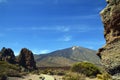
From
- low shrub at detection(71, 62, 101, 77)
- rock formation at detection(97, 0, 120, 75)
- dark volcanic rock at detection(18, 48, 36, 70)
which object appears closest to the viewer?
rock formation at detection(97, 0, 120, 75)

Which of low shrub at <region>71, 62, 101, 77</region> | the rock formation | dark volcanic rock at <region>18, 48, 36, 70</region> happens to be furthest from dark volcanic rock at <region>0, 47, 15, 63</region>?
the rock formation

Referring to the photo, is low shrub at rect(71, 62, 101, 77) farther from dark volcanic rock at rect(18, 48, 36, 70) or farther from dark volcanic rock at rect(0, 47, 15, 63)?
dark volcanic rock at rect(0, 47, 15, 63)

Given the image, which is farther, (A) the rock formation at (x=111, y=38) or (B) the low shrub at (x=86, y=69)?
(B) the low shrub at (x=86, y=69)

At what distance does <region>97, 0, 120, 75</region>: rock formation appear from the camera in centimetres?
1060


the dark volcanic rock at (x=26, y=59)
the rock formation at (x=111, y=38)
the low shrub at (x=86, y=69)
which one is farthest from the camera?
the dark volcanic rock at (x=26, y=59)

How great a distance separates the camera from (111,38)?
→ 10.9 meters

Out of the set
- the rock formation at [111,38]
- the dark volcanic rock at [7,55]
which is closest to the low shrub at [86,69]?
the dark volcanic rock at [7,55]

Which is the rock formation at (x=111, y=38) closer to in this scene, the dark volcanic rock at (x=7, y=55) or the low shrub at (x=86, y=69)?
the low shrub at (x=86, y=69)

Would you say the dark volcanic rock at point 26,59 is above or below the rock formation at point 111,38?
above

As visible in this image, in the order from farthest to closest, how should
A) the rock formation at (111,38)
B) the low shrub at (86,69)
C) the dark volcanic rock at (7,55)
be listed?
the dark volcanic rock at (7,55) → the low shrub at (86,69) → the rock formation at (111,38)

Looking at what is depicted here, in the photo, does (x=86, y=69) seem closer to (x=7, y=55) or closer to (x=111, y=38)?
(x=7, y=55)

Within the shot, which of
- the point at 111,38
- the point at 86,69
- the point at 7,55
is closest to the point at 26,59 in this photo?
the point at 7,55

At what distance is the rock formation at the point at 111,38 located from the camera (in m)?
10.6

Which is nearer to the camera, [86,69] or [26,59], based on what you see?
[86,69]
